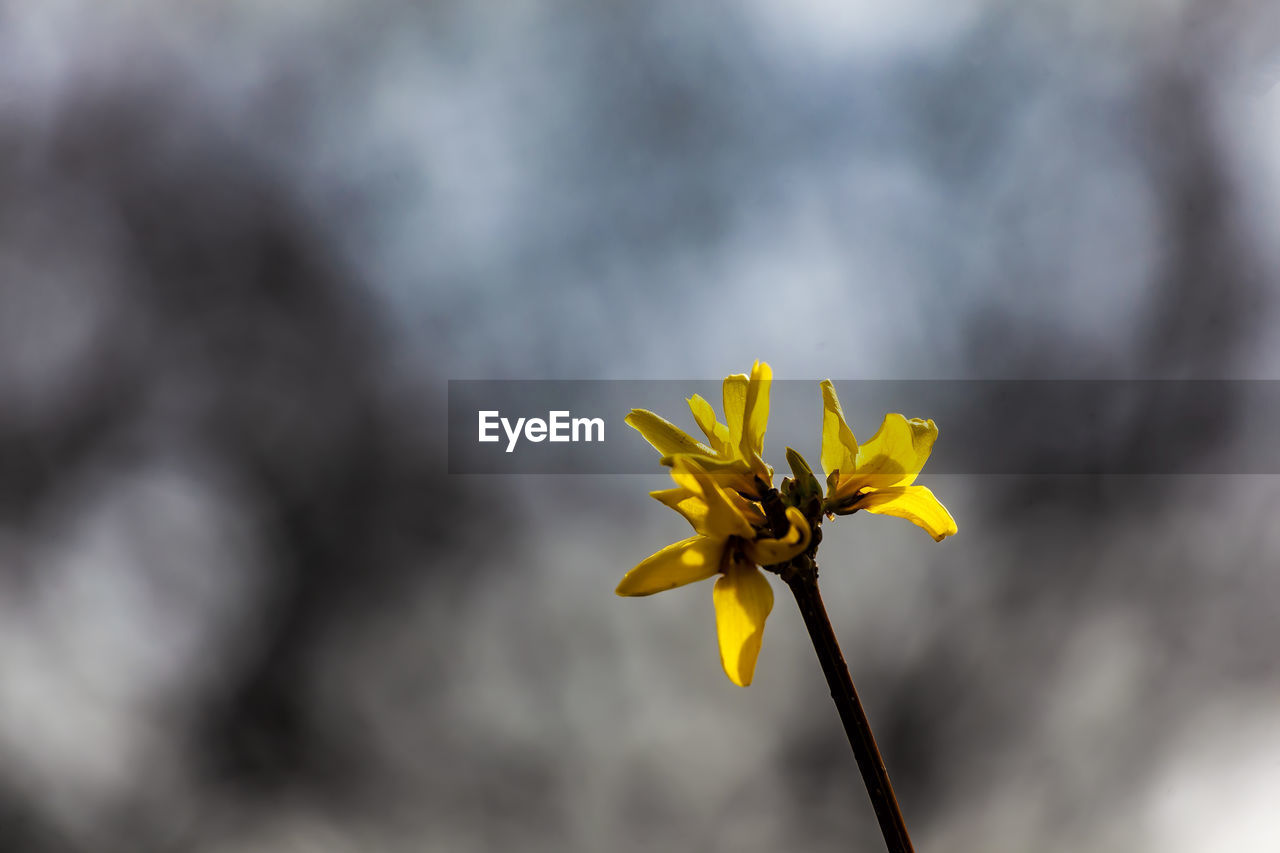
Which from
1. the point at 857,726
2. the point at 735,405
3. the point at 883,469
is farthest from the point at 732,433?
the point at 857,726

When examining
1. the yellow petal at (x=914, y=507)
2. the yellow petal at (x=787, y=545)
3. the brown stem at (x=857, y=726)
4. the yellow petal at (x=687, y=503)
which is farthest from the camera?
the yellow petal at (x=914, y=507)

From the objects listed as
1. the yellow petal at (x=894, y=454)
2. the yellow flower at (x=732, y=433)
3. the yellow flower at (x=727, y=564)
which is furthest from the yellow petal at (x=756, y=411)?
the yellow petal at (x=894, y=454)

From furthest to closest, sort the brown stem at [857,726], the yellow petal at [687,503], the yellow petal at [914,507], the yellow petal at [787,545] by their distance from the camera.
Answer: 1. the yellow petal at [914,507]
2. the yellow petal at [687,503]
3. the yellow petal at [787,545]
4. the brown stem at [857,726]

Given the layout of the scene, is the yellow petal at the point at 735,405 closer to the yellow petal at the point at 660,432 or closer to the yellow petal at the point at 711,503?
the yellow petal at the point at 660,432

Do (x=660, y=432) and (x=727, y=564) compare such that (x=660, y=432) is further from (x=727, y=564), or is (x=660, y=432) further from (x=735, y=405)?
(x=727, y=564)

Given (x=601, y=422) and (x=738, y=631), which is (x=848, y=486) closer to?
(x=738, y=631)

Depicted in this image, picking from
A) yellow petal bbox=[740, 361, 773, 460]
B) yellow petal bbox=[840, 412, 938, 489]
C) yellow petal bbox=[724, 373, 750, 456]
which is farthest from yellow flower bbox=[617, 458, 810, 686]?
yellow petal bbox=[840, 412, 938, 489]
